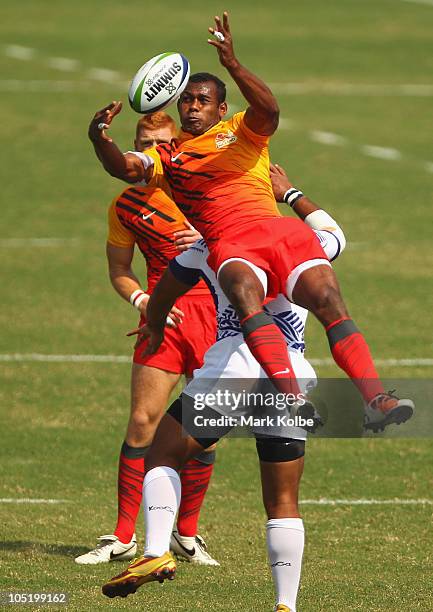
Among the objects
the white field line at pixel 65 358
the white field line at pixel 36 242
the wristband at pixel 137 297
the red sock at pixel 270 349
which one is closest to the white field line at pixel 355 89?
the white field line at pixel 36 242

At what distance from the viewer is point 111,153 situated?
935 centimetres

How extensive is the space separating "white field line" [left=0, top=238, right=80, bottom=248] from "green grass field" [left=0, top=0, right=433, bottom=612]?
0.06 metres

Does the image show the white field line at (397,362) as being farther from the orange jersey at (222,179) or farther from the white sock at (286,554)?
the white sock at (286,554)

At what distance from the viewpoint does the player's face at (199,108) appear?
9391 millimetres

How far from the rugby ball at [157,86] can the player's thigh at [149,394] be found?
208cm

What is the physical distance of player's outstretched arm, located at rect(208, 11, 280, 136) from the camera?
860 cm

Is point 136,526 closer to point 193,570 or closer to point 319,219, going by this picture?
point 193,570

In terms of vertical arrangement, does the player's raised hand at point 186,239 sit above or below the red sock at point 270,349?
above

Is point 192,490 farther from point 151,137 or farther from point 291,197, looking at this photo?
point 151,137

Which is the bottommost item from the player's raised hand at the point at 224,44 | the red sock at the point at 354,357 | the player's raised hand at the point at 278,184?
the red sock at the point at 354,357

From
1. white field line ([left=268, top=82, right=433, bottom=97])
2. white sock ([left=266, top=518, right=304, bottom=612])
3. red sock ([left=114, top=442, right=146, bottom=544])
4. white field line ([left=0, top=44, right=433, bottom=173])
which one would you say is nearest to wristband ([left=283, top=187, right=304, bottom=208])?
white sock ([left=266, top=518, right=304, bottom=612])

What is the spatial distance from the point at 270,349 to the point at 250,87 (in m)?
1.73

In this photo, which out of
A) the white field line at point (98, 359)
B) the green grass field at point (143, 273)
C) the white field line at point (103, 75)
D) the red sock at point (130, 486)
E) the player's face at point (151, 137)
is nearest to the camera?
the green grass field at point (143, 273)

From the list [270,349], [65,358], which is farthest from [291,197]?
[65,358]
